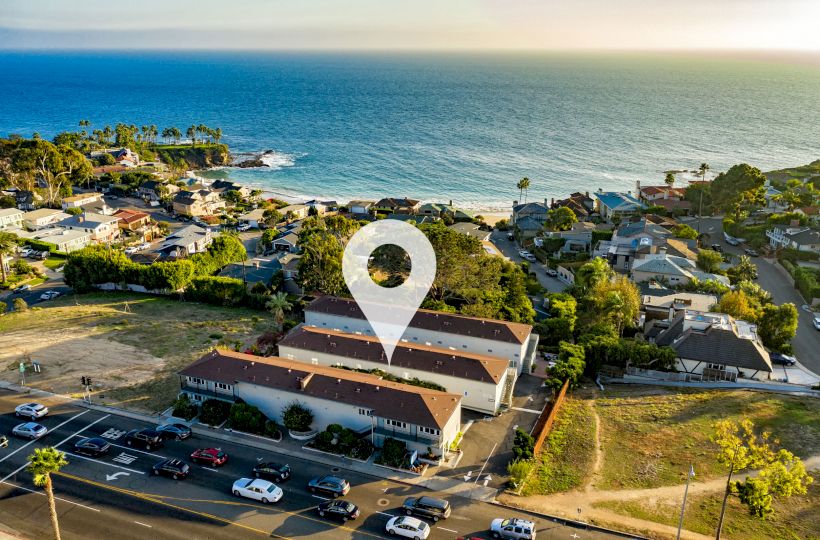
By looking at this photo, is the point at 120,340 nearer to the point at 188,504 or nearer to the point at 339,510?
the point at 188,504

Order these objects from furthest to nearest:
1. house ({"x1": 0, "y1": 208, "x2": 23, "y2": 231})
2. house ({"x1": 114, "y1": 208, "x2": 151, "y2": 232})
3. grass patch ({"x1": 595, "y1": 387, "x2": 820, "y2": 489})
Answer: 1. house ({"x1": 114, "y1": 208, "x2": 151, "y2": 232})
2. house ({"x1": 0, "y1": 208, "x2": 23, "y2": 231})
3. grass patch ({"x1": 595, "y1": 387, "x2": 820, "y2": 489})

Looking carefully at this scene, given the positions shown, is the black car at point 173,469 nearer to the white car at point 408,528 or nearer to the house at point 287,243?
the white car at point 408,528

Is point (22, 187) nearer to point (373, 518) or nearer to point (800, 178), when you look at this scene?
point (373, 518)

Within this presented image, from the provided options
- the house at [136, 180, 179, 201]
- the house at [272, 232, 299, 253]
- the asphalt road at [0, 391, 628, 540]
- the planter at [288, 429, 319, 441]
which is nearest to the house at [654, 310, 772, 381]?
the asphalt road at [0, 391, 628, 540]

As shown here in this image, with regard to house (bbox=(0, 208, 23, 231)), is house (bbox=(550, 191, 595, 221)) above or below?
above

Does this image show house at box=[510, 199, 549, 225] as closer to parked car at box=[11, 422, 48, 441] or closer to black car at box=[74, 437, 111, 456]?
black car at box=[74, 437, 111, 456]

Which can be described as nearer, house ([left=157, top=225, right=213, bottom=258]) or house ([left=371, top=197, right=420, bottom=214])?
house ([left=157, top=225, right=213, bottom=258])

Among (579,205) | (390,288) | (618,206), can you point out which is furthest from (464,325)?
(579,205)
